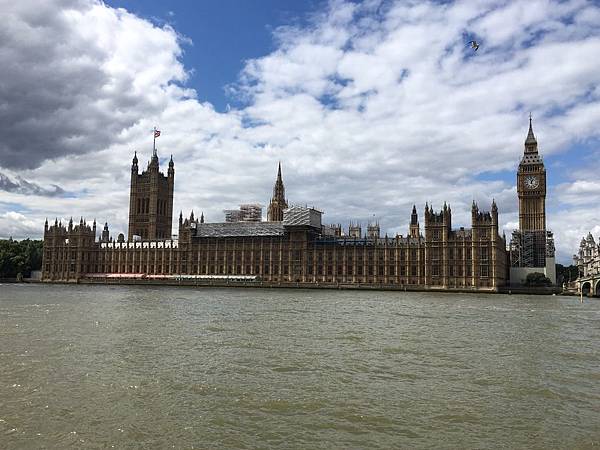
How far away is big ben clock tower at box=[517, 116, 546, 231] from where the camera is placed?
5118 inches

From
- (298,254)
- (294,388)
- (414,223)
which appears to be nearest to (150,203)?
(298,254)

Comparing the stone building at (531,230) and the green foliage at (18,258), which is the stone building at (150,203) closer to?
the green foliage at (18,258)

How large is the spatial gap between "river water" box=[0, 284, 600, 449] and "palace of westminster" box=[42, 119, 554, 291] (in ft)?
251

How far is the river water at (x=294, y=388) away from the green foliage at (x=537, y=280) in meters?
80.1

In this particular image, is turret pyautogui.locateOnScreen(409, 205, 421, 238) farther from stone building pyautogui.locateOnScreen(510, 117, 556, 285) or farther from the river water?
the river water

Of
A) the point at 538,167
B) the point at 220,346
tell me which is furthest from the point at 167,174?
the point at 220,346

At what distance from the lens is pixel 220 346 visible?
28297 millimetres

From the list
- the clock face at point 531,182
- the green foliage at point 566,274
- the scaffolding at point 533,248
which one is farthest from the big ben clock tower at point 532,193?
the green foliage at point 566,274

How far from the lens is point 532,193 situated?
132 meters

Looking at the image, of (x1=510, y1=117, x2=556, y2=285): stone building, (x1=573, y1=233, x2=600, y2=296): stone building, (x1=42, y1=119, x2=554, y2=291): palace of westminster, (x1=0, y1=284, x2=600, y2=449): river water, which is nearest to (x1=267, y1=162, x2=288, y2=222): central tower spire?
(x1=42, y1=119, x2=554, y2=291): palace of westminster

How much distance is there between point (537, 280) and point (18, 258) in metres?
124

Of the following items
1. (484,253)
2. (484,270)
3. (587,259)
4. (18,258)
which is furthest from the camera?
(587,259)

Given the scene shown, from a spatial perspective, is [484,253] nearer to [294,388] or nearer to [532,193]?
[532,193]

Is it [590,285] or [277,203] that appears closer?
[590,285]
